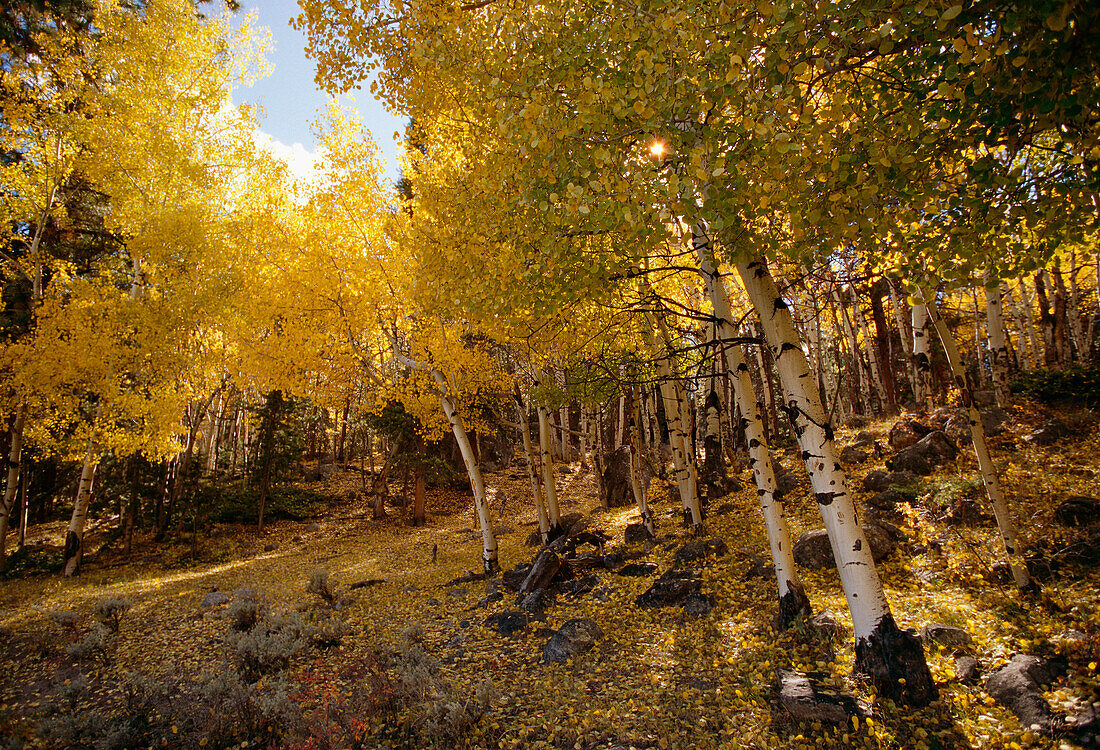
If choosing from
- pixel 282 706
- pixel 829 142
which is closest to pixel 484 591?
pixel 282 706

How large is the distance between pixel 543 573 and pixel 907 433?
842 cm

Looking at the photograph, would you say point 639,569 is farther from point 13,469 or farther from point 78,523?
point 13,469

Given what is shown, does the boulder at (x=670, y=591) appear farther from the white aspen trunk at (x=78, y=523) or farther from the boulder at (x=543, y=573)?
the white aspen trunk at (x=78, y=523)

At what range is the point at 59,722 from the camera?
471cm

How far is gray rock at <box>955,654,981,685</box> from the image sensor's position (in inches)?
161

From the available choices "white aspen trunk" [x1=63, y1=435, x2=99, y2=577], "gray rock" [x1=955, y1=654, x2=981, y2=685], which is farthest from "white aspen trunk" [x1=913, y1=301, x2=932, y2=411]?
"white aspen trunk" [x1=63, y1=435, x2=99, y2=577]

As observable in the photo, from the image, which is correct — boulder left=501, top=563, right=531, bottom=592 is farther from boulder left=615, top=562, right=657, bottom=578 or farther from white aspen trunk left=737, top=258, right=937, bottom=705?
white aspen trunk left=737, top=258, right=937, bottom=705

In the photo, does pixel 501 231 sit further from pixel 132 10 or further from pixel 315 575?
pixel 132 10

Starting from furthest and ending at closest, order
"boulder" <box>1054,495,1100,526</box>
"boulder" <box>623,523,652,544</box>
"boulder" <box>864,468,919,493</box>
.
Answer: "boulder" <box>623,523,652,544</box>, "boulder" <box>864,468,919,493</box>, "boulder" <box>1054,495,1100,526</box>

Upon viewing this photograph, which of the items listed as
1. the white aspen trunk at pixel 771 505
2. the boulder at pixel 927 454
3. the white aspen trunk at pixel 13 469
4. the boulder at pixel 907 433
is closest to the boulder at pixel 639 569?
the white aspen trunk at pixel 771 505

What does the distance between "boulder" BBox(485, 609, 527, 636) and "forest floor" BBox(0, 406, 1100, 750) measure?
125 mm

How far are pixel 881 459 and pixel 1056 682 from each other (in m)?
8.00

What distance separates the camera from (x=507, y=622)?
7.31 metres

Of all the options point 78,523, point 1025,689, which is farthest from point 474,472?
point 78,523
